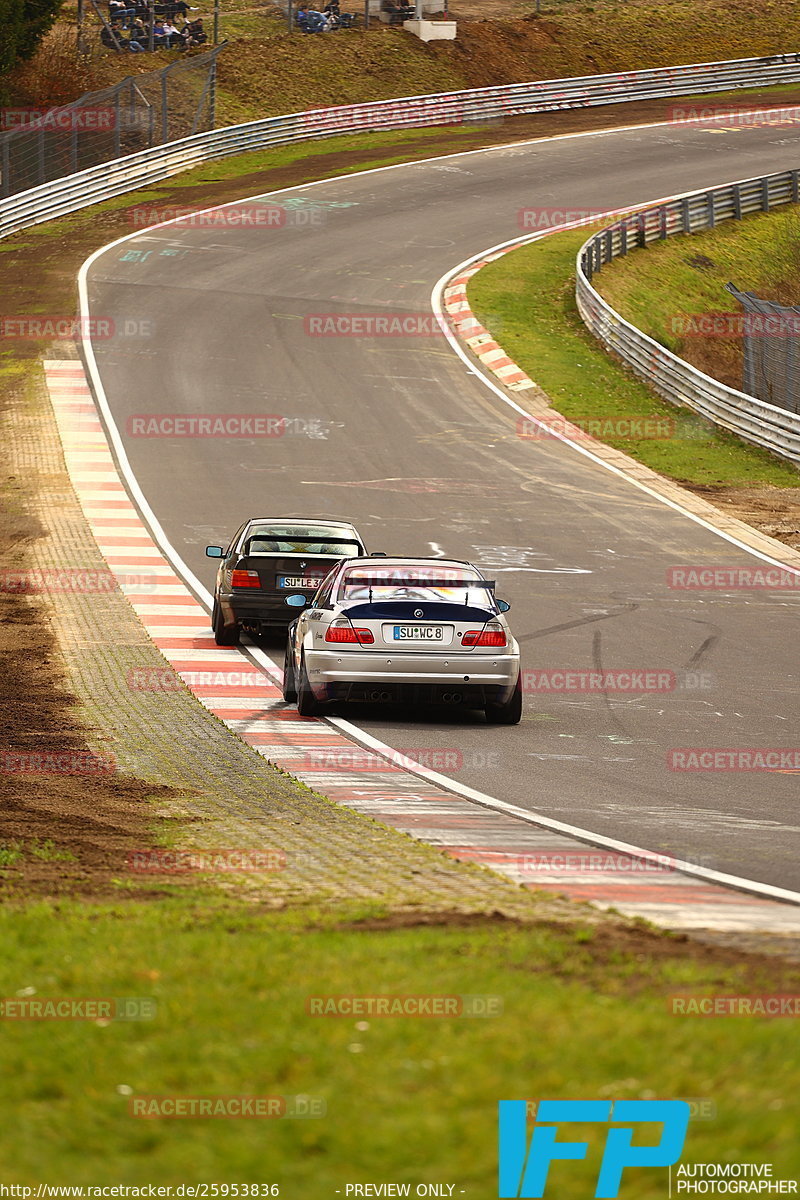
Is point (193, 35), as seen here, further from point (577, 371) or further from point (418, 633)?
point (418, 633)

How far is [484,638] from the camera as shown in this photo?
45.1 feet

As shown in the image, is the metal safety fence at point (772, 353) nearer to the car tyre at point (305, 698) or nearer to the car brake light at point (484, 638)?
the car brake light at point (484, 638)

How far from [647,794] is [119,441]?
2123 cm

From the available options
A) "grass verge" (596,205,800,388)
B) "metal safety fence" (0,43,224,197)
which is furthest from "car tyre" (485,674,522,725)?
"metal safety fence" (0,43,224,197)

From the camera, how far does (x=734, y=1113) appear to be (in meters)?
4.21

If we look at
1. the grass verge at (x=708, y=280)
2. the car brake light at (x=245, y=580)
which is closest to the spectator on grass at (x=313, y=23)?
the grass verge at (x=708, y=280)

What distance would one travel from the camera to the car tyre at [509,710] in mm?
13867

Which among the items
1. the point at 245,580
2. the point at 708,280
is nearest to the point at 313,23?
the point at 708,280

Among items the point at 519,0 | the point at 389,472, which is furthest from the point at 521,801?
the point at 519,0

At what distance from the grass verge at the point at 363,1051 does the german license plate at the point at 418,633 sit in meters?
7.23

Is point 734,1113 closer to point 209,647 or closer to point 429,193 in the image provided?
point 209,647

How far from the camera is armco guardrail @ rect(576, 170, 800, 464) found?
3169 centimetres

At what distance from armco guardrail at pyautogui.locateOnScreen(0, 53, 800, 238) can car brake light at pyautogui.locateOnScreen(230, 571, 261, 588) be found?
32375 millimetres

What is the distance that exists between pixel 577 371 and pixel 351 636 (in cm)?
2437
